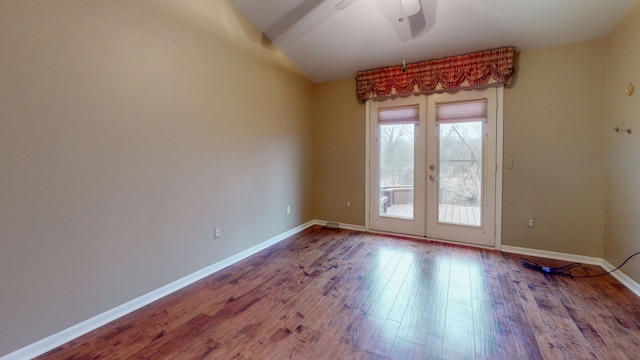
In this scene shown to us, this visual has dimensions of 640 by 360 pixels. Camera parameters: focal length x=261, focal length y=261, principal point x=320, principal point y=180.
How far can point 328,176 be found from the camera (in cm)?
457

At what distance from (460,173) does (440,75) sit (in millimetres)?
1348

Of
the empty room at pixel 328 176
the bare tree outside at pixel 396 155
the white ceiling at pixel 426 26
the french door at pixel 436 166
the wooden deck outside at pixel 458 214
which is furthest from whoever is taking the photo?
the bare tree outside at pixel 396 155

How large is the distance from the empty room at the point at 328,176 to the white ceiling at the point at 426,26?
0.03m

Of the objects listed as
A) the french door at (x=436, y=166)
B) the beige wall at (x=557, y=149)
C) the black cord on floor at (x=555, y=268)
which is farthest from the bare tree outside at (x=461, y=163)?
the black cord on floor at (x=555, y=268)

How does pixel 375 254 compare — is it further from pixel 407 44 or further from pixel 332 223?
pixel 407 44

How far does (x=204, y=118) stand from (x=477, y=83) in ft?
10.8

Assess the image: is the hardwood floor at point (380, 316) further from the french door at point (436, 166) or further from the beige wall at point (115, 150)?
the french door at point (436, 166)

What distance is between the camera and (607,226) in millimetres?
2797

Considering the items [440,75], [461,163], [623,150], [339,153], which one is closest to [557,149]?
[623,150]

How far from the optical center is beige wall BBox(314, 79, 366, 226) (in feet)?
14.1

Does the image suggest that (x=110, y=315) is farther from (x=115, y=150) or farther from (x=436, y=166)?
(x=436, y=166)

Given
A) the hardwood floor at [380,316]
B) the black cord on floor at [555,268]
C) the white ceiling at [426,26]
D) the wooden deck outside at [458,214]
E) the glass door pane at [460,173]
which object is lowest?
the hardwood floor at [380,316]

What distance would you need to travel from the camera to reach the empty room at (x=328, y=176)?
1.65 metres

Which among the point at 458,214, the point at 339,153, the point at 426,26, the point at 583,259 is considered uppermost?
the point at 426,26
